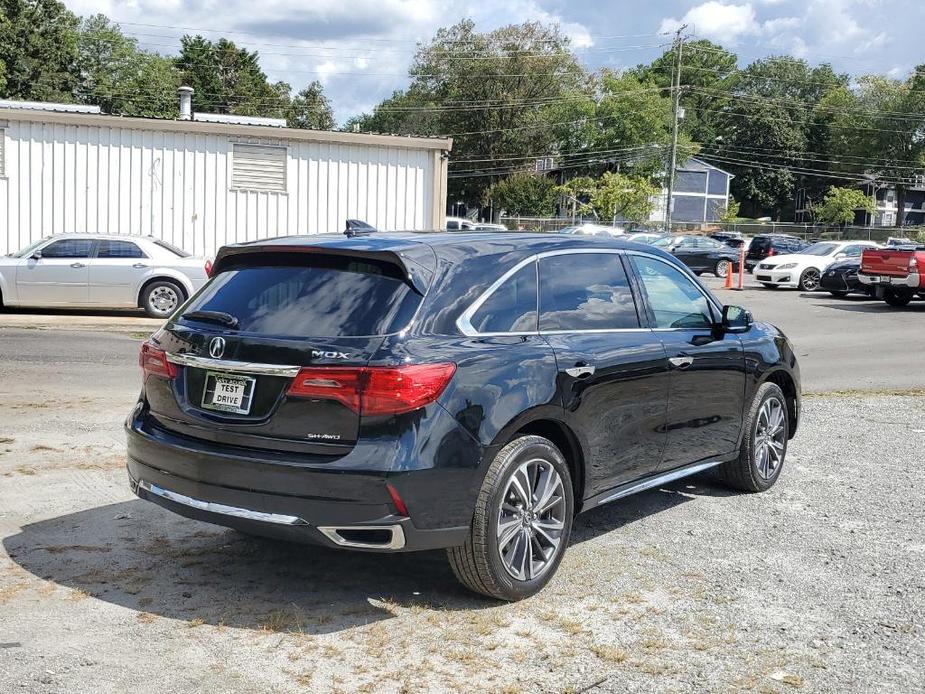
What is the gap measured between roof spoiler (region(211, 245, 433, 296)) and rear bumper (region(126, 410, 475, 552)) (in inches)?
33.3

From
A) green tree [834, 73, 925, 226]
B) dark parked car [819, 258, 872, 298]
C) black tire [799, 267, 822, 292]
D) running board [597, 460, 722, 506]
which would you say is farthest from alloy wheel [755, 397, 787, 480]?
green tree [834, 73, 925, 226]

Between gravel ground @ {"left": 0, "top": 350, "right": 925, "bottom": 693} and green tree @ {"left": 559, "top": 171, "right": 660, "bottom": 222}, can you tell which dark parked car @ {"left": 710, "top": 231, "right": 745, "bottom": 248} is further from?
gravel ground @ {"left": 0, "top": 350, "right": 925, "bottom": 693}

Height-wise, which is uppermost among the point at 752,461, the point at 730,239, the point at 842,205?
the point at 842,205

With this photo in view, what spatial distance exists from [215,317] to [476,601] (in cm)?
176

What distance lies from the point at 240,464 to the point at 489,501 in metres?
1.07

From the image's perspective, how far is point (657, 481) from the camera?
5.72 metres

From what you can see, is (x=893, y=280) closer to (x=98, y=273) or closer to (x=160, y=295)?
(x=160, y=295)

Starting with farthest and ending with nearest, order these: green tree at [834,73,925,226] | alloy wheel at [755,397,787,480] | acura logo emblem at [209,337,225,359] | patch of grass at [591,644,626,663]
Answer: green tree at [834,73,925,226], alloy wheel at [755,397,787,480], acura logo emblem at [209,337,225,359], patch of grass at [591,644,626,663]

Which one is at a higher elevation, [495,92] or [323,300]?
[495,92]

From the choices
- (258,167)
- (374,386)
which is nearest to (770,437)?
(374,386)

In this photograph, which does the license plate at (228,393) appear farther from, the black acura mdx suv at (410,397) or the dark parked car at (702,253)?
the dark parked car at (702,253)

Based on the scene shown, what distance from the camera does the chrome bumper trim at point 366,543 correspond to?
423 centimetres

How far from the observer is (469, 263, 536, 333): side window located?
469 cm

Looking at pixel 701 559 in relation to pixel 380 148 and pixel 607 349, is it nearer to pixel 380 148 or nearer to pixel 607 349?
pixel 607 349
